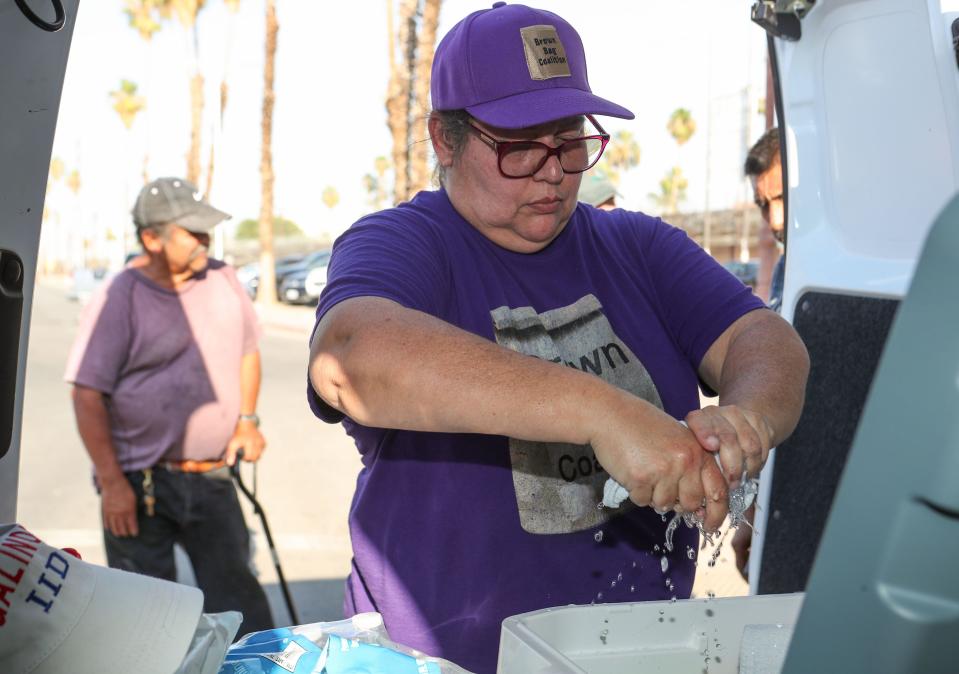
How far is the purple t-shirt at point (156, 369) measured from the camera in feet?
13.8

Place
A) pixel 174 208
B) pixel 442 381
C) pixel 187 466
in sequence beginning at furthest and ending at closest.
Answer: pixel 174 208 → pixel 187 466 → pixel 442 381

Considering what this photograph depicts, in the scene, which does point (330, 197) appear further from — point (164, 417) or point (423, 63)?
point (164, 417)

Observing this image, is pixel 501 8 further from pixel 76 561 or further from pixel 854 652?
pixel 854 652

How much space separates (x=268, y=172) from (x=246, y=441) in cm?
2236

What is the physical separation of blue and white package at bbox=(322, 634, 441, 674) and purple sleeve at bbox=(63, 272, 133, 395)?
121 inches

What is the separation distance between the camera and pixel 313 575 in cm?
588

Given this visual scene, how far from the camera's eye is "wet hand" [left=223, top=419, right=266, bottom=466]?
14.9ft

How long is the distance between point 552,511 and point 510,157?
655mm

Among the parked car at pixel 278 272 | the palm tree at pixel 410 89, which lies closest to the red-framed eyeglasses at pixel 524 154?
the palm tree at pixel 410 89

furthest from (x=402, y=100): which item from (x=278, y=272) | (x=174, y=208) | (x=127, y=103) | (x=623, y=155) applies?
(x=623, y=155)

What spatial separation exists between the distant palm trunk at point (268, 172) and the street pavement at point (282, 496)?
1231cm

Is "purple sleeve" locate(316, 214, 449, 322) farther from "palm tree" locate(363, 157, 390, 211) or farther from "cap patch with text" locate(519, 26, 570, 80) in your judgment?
"palm tree" locate(363, 157, 390, 211)

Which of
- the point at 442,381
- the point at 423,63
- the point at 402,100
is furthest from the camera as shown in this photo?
the point at 402,100

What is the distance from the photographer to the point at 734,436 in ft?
5.07
